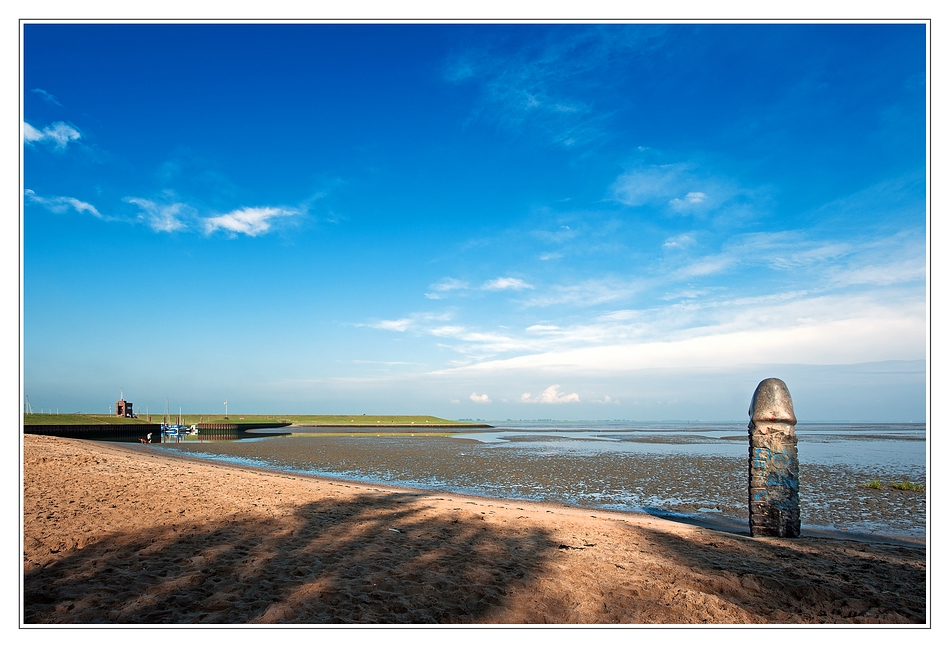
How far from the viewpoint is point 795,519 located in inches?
382

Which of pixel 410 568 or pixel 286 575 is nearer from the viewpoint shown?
pixel 286 575

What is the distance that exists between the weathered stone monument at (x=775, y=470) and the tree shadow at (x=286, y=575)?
4.64m

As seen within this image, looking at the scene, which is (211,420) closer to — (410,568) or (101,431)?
(101,431)

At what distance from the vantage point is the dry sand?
5.09 m

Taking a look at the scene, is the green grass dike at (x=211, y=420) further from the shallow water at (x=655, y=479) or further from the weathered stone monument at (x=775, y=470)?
the weathered stone monument at (x=775, y=470)

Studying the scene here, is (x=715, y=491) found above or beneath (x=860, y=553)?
beneath

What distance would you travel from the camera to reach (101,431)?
46781mm

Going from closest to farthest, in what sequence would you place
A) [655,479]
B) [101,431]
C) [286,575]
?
1. [286,575]
2. [655,479]
3. [101,431]

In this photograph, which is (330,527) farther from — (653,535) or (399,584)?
(653,535)

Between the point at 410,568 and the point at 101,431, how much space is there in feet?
177

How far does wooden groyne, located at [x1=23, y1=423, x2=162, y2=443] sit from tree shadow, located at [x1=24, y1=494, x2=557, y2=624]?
122 ft

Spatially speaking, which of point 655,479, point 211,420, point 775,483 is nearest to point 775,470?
point 775,483
